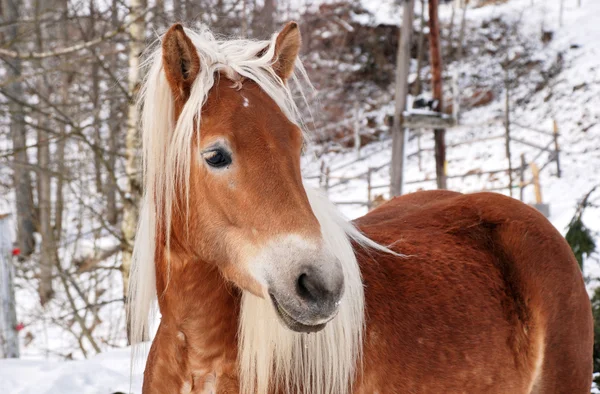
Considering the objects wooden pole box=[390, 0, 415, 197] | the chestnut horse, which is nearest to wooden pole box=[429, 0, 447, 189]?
wooden pole box=[390, 0, 415, 197]

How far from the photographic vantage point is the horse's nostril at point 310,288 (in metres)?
1.70

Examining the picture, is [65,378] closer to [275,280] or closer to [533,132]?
[275,280]

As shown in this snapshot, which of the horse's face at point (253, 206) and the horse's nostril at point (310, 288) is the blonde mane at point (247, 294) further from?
the horse's nostril at point (310, 288)

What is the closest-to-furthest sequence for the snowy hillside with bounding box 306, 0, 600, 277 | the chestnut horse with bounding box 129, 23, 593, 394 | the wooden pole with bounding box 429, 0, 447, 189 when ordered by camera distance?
1. the chestnut horse with bounding box 129, 23, 593, 394
2. the wooden pole with bounding box 429, 0, 447, 189
3. the snowy hillside with bounding box 306, 0, 600, 277

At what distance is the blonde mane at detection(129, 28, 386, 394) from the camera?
2027 mm

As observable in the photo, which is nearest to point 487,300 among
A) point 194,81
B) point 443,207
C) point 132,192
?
point 443,207

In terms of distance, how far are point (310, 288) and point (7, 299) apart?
13.8 ft

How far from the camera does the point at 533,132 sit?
20609mm

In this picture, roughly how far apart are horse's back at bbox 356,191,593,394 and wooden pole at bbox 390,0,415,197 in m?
5.02

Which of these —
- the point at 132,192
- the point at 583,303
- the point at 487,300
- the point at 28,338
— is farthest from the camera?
the point at 28,338

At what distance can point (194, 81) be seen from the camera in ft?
6.77

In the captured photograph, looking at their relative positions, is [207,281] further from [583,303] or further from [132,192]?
[132,192]

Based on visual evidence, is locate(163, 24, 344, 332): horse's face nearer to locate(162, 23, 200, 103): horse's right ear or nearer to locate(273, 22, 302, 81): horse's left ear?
locate(162, 23, 200, 103): horse's right ear

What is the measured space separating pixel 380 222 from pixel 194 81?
4.77ft
